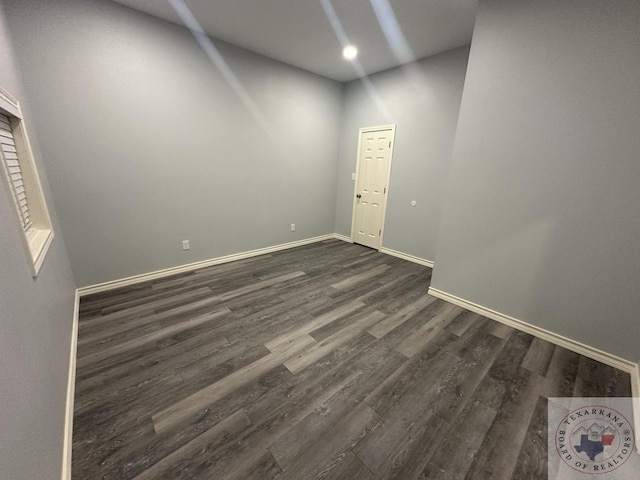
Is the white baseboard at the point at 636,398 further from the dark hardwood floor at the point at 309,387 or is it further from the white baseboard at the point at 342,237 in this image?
the white baseboard at the point at 342,237

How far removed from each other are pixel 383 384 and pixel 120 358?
196 centimetres

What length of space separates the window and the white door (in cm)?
403

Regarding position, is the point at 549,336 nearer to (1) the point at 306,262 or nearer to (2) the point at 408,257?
(2) the point at 408,257

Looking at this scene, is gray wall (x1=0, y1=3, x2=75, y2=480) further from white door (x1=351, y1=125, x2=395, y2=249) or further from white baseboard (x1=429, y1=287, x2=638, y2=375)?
white door (x1=351, y1=125, x2=395, y2=249)

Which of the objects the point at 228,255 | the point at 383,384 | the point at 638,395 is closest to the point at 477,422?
the point at 383,384

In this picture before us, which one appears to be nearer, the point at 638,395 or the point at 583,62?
the point at 638,395

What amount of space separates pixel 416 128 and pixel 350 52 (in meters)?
1.39

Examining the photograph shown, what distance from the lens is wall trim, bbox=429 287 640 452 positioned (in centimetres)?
168

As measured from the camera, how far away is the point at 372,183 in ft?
14.6

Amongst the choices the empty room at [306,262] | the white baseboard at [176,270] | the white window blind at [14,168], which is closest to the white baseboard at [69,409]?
the empty room at [306,262]

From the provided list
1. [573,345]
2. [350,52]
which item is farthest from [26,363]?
[350,52]

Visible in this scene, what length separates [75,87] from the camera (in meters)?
2.37

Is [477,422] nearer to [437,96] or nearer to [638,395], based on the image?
[638,395]

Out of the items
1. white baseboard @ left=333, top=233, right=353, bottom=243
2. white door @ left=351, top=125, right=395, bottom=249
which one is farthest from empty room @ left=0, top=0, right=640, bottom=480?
white baseboard @ left=333, top=233, right=353, bottom=243
